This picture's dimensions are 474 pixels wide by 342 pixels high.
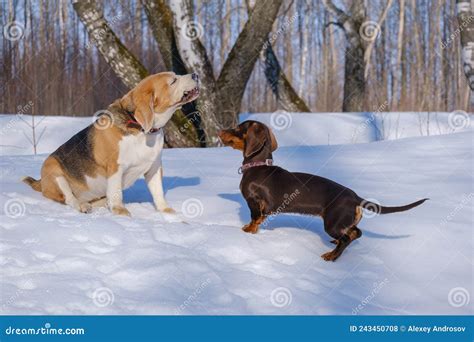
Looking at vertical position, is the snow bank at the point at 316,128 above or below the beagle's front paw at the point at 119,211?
below

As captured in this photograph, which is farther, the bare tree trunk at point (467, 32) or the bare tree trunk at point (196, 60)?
the bare tree trunk at point (196, 60)

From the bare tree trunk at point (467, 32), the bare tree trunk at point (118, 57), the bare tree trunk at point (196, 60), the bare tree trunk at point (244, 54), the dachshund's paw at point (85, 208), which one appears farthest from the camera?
the bare tree trunk at point (244, 54)

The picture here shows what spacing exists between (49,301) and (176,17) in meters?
6.42

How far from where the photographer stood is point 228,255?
12.1ft

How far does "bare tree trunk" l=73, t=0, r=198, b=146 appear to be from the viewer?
29.0 ft

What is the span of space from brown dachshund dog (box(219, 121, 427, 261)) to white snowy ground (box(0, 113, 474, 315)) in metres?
0.16

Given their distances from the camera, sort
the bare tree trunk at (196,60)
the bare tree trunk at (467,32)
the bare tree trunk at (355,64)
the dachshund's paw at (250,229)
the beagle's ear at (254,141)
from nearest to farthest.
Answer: the dachshund's paw at (250,229)
the beagle's ear at (254,141)
the bare tree trunk at (467,32)
the bare tree trunk at (196,60)
the bare tree trunk at (355,64)

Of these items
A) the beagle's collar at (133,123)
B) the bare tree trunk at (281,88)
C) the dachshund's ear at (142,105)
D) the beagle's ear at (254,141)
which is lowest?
the bare tree trunk at (281,88)

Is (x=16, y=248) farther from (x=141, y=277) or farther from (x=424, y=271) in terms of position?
(x=424, y=271)

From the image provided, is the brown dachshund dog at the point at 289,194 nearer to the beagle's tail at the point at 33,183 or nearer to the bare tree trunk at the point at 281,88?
the beagle's tail at the point at 33,183

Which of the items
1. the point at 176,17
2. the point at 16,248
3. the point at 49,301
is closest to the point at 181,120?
the point at 176,17

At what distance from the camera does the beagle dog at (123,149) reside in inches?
176

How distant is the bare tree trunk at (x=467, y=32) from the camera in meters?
8.37

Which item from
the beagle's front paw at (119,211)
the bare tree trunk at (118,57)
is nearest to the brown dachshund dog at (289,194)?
the beagle's front paw at (119,211)
